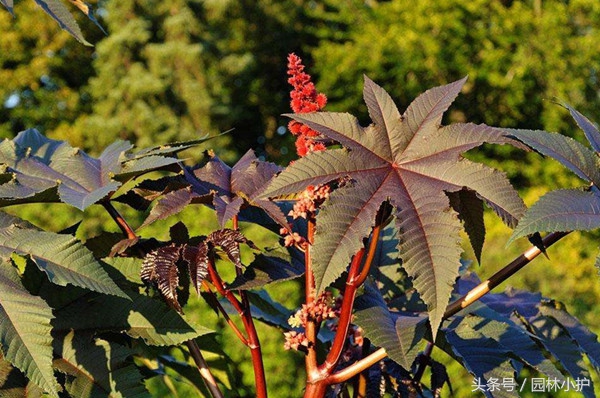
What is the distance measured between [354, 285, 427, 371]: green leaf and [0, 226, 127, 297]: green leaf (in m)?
0.34

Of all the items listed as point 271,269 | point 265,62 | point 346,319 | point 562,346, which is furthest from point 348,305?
point 265,62

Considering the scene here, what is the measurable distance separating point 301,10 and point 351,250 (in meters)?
19.6

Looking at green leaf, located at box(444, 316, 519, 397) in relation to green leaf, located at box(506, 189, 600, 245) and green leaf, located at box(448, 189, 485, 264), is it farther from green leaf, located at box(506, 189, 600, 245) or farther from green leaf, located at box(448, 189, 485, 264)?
green leaf, located at box(506, 189, 600, 245)

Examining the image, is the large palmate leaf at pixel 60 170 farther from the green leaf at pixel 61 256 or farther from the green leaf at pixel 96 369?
the green leaf at pixel 96 369

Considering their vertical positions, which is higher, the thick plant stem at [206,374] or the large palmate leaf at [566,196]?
the large palmate leaf at [566,196]

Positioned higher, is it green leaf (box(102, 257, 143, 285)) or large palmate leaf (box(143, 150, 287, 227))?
large palmate leaf (box(143, 150, 287, 227))

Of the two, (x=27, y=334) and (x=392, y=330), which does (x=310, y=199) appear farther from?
(x=27, y=334)

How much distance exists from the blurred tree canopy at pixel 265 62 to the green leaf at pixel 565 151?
14042 millimetres

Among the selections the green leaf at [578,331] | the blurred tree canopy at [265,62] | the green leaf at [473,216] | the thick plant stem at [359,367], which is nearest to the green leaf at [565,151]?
the green leaf at [473,216]

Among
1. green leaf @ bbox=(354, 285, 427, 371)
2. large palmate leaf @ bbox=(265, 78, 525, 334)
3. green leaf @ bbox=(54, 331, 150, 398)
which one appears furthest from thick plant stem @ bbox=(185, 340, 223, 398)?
large palmate leaf @ bbox=(265, 78, 525, 334)

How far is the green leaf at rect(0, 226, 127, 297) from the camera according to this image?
3.26 ft

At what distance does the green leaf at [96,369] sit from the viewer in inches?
43.3

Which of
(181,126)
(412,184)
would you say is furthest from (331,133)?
(181,126)

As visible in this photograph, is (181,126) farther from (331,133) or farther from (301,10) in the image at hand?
(331,133)
